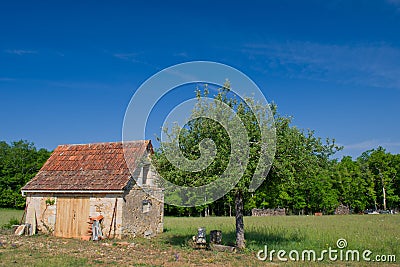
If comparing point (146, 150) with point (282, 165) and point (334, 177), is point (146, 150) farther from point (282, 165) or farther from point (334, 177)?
→ point (334, 177)

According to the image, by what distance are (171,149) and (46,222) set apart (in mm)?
10375

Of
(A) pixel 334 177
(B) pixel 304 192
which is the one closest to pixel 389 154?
(A) pixel 334 177

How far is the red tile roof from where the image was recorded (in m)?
21.0

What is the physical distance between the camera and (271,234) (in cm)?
2034

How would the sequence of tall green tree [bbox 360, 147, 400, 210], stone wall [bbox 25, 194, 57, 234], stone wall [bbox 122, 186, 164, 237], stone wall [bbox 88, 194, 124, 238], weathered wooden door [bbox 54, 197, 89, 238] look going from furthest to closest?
tall green tree [bbox 360, 147, 400, 210]
stone wall [bbox 25, 194, 57, 234]
weathered wooden door [bbox 54, 197, 89, 238]
stone wall [bbox 122, 186, 164, 237]
stone wall [bbox 88, 194, 124, 238]

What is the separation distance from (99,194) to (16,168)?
146 ft

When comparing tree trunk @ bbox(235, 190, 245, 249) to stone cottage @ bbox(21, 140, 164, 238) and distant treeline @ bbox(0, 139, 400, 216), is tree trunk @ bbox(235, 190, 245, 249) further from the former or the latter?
distant treeline @ bbox(0, 139, 400, 216)

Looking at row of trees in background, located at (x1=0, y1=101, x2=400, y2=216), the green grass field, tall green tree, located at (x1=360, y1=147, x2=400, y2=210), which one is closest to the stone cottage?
the green grass field

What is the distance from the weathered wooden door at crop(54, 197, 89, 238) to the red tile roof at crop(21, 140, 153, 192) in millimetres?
747

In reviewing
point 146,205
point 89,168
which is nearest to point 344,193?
point 146,205

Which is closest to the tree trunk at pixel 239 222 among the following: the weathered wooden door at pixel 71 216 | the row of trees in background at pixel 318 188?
the weathered wooden door at pixel 71 216

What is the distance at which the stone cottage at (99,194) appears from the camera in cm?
2028

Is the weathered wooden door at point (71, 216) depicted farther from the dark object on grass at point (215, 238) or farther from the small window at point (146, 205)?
the dark object on grass at point (215, 238)

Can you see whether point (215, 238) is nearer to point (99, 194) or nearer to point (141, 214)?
point (141, 214)
